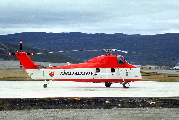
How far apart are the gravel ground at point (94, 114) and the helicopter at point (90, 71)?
1635cm

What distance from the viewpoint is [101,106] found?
18797 millimetres

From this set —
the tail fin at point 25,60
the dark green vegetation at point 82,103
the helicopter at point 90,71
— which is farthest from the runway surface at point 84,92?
the dark green vegetation at point 82,103

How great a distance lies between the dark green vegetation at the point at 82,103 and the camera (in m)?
18.7

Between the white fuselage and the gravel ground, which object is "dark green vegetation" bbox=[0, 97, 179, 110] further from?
the white fuselage

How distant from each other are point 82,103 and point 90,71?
1434cm

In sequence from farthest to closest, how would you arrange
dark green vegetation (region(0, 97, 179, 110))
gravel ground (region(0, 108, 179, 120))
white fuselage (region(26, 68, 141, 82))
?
1. white fuselage (region(26, 68, 141, 82))
2. dark green vegetation (region(0, 97, 179, 110))
3. gravel ground (region(0, 108, 179, 120))

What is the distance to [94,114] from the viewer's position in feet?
52.1

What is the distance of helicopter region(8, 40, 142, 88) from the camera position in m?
33.5

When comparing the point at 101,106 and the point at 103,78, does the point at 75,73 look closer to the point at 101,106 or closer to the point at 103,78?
the point at 103,78

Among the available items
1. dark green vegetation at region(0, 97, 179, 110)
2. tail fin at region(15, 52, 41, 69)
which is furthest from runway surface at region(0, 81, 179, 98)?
dark green vegetation at region(0, 97, 179, 110)

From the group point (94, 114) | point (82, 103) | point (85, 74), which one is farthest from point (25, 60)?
point (94, 114)

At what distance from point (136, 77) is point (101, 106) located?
1685 centimetres

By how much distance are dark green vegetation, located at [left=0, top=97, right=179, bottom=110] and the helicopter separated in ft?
38.3

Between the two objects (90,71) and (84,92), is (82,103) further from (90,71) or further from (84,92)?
(90,71)
